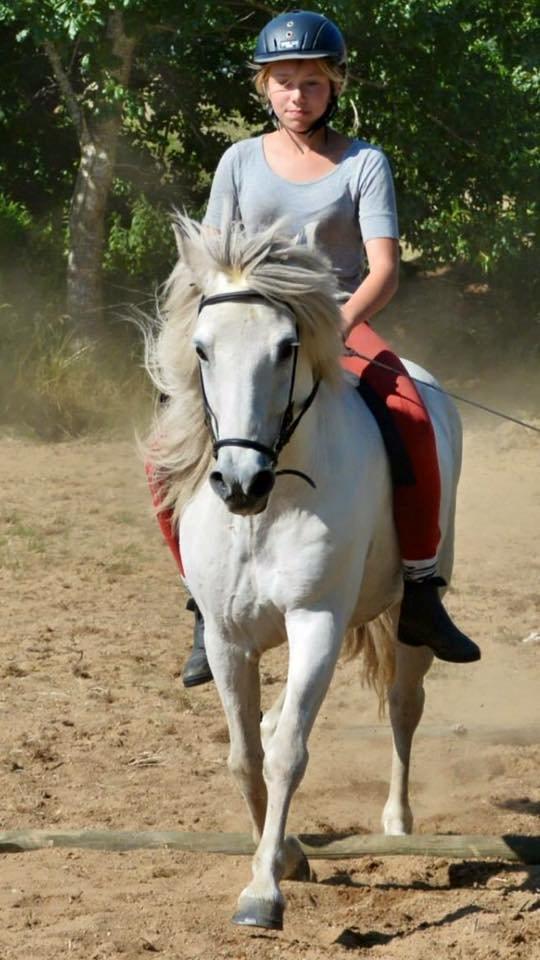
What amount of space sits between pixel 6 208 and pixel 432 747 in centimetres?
789

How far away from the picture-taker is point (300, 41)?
4730 millimetres

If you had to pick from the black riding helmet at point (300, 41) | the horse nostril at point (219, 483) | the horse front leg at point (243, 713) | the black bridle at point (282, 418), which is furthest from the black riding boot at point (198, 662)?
the black riding helmet at point (300, 41)

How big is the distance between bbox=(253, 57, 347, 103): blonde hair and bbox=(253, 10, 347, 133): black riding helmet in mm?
18

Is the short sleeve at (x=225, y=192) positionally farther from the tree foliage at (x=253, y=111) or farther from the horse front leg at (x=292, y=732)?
the tree foliage at (x=253, y=111)

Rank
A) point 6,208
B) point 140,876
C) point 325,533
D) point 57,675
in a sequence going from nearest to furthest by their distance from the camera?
point 325,533 < point 140,876 < point 57,675 < point 6,208

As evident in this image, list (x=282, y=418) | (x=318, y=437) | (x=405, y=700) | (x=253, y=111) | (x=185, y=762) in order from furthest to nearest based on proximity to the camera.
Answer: (x=253, y=111) < (x=185, y=762) < (x=405, y=700) < (x=318, y=437) < (x=282, y=418)

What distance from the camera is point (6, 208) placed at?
1299 cm

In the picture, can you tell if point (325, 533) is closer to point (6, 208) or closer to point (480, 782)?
point (480, 782)

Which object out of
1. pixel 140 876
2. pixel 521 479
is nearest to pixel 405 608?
pixel 140 876

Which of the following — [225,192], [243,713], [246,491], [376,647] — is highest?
[225,192]

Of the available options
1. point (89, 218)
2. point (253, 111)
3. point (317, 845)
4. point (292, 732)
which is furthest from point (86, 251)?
point (292, 732)

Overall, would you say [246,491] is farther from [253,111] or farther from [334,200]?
[253,111]

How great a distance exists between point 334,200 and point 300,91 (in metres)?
0.36

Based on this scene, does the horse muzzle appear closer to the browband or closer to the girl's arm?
the browband
